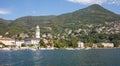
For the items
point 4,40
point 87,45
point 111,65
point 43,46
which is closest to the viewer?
point 111,65

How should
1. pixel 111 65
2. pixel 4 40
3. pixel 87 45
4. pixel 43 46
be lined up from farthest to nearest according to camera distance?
pixel 87 45 → pixel 4 40 → pixel 43 46 → pixel 111 65

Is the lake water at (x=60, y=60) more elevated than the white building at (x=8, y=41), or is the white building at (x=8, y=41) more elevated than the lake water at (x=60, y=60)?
the white building at (x=8, y=41)

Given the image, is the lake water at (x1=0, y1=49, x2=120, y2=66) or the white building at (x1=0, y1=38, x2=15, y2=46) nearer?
the lake water at (x1=0, y1=49, x2=120, y2=66)

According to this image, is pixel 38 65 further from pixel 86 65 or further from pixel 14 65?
pixel 86 65

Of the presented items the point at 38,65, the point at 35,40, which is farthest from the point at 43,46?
the point at 38,65

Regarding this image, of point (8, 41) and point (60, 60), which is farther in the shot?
point (8, 41)

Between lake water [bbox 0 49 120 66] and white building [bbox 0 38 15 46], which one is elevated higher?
white building [bbox 0 38 15 46]

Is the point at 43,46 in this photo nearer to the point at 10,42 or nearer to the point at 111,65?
the point at 10,42

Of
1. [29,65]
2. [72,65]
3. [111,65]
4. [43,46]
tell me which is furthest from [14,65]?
[43,46]

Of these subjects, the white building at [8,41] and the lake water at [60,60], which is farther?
the white building at [8,41]

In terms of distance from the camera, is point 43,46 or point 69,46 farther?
point 69,46

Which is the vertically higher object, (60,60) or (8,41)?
(8,41)
